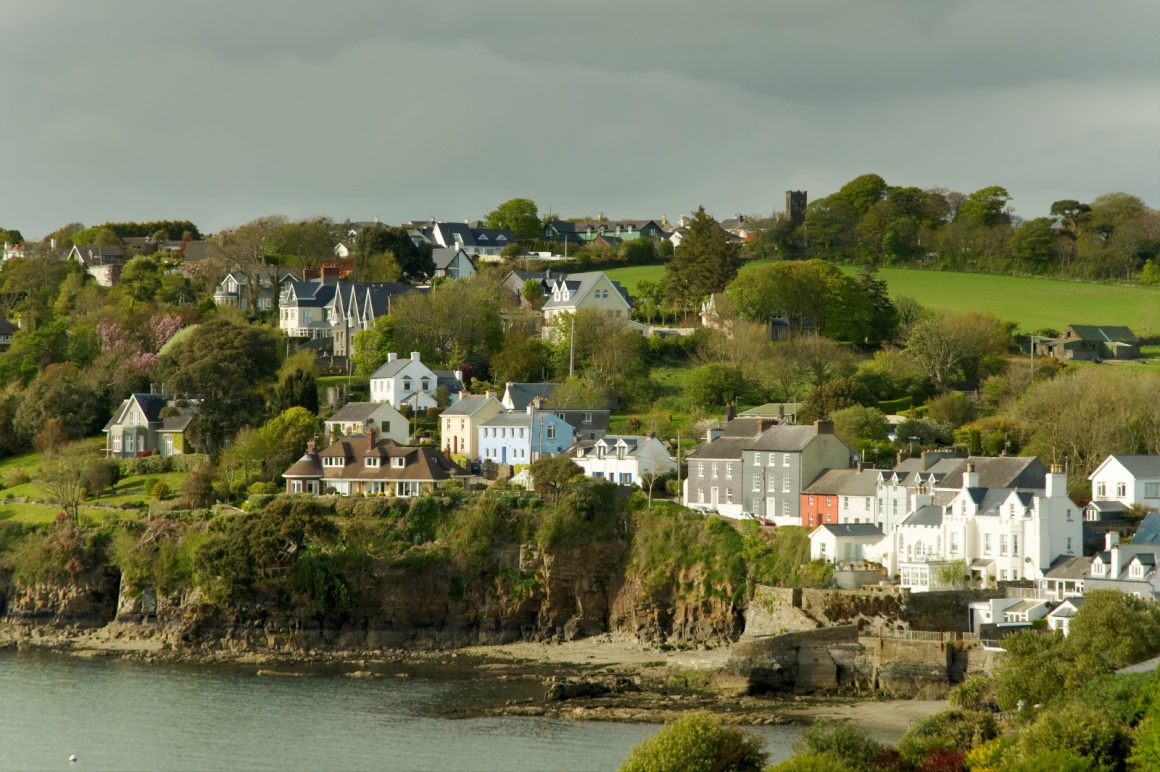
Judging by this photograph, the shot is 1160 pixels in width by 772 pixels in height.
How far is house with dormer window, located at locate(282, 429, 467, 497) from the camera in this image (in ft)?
231

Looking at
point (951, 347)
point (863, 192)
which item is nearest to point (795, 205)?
point (863, 192)

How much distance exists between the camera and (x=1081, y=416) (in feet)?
217

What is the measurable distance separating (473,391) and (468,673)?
28.3 meters

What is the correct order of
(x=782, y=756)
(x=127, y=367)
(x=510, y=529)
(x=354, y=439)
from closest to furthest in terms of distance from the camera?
(x=782, y=756)
(x=510, y=529)
(x=354, y=439)
(x=127, y=367)

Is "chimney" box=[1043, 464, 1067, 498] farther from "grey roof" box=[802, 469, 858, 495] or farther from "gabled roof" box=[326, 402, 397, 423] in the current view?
"gabled roof" box=[326, 402, 397, 423]

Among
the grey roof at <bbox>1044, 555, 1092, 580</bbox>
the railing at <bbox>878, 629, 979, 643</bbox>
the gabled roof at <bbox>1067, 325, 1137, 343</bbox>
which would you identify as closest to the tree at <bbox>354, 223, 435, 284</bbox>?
the gabled roof at <bbox>1067, 325, 1137, 343</bbox>

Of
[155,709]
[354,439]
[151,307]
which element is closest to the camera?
[155,709]

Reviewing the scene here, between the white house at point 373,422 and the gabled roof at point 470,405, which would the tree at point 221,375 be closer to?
the white house at point 373,422

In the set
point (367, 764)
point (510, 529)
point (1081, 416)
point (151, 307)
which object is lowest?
Result: point (367, 764)

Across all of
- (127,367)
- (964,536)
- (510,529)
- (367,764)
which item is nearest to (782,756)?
(367,764)

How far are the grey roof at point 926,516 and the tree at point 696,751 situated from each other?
2233 centimetres

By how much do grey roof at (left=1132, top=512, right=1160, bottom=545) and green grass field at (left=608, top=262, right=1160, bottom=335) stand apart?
3521cm

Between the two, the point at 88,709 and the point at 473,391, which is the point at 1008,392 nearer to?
the point at 473,391

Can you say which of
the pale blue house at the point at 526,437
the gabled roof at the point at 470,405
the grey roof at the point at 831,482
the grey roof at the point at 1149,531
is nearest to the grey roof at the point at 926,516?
the grey roof at the point at 831,482
